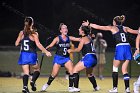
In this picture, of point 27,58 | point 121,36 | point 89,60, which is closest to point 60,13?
point 89,60

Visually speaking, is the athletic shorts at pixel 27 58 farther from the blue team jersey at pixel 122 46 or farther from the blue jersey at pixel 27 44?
the blue team jersey at pixel 122 46

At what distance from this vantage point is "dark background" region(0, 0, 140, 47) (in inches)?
689

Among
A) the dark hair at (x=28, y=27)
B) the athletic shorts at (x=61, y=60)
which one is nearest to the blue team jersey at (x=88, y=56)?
the athletic shorts at (x=61, y=60)

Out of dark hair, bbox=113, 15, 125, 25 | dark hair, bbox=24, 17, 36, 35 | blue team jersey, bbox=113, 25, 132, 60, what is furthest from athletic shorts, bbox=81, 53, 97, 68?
dark hair, bbox=24, 17, 36, 35

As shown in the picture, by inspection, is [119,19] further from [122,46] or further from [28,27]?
[28,27]

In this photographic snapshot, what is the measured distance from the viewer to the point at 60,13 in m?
17.7

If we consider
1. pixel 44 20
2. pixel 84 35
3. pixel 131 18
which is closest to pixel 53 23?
pixel 44 20

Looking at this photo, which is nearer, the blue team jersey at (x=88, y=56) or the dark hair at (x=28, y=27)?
the dark hair at (x=28, y=27)

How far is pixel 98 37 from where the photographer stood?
15055 mm

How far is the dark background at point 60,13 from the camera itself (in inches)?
689

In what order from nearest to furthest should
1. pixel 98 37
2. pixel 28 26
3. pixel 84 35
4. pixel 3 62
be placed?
1. pixel 28 26
2. pixel 84 35
3. pixel 98 37
4. pixel 3 62

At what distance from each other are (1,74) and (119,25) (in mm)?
6988

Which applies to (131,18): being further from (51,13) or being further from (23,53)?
(23,53)

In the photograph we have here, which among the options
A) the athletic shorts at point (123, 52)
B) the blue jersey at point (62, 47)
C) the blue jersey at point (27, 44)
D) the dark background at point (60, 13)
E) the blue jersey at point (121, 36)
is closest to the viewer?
the blue jersey at point (27, 44)
